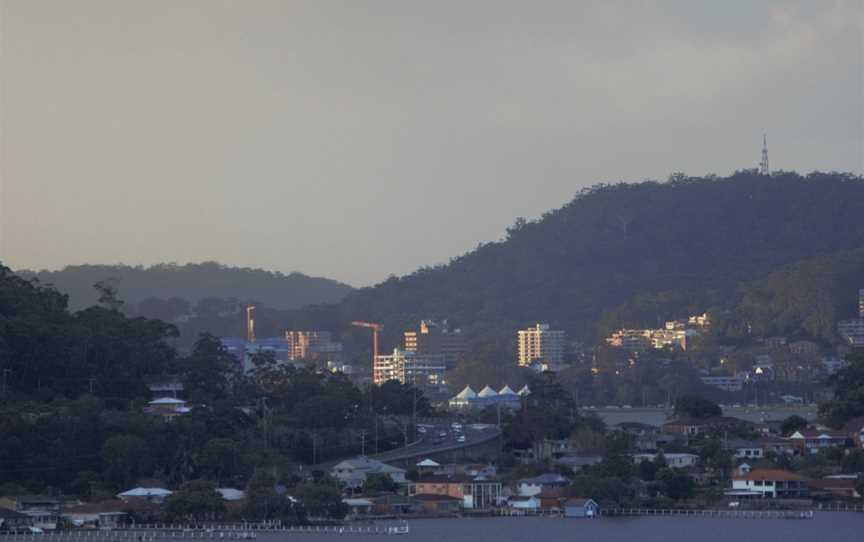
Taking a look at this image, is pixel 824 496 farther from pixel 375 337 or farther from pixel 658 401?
pixel 375 337

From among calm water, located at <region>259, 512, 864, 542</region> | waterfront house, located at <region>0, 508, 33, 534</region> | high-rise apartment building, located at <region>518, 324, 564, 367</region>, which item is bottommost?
calm water, located at <region>259, 512, 864, 542</region>

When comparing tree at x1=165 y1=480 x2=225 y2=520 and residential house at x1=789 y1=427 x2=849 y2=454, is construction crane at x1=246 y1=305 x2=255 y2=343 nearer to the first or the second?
residential house at x1=789 y1=427 x2=849 y2=454

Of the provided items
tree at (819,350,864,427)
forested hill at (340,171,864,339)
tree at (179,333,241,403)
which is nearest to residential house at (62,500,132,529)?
tree at (179,333,241,403)

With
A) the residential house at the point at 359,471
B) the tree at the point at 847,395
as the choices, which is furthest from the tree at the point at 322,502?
the tree at the point at 847,395

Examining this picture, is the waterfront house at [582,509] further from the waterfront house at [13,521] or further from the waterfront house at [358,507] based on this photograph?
the waterfront house at [13,521]

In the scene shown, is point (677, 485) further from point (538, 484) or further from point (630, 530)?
point (630, 530)

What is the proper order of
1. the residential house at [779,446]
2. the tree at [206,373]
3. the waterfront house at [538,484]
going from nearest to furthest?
the waterfront house at [538,484] < the residential house at [779,446] < the tree at [206,373]
